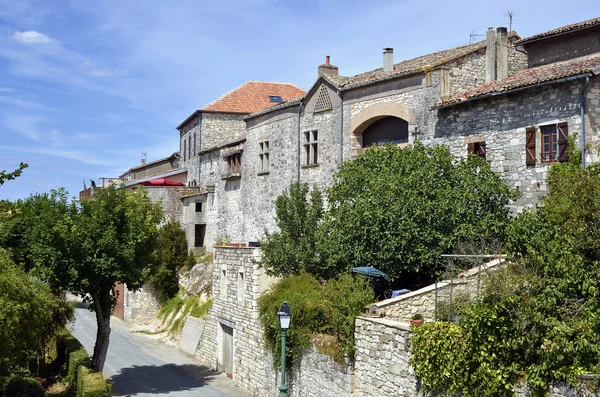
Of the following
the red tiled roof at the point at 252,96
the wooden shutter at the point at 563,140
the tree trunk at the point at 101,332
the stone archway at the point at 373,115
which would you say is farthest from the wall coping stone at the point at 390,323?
the red tiled roof at the point at 252,96

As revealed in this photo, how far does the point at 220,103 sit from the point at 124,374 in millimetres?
24691

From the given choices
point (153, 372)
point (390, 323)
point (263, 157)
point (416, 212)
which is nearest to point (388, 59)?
point (263, 157)

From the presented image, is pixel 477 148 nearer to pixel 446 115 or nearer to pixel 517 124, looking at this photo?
pixel 517 124

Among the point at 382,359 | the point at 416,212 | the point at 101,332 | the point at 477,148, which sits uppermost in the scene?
the point at 477,148

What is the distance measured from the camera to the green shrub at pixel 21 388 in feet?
76.5

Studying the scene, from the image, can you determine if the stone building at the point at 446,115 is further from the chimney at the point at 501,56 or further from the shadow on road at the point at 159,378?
the shadow on road at the point at 159,378

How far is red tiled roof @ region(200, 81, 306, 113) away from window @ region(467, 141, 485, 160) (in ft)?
87.5

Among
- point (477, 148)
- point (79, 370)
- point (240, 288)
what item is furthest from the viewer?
point (240, 288)

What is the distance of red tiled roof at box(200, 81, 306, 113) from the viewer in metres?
49.1

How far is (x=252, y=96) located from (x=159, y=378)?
25.9 m

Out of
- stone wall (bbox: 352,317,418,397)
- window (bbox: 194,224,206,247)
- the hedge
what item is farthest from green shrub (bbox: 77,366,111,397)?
window (bbox: 194,224,206,247)

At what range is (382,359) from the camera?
1628 centimetres

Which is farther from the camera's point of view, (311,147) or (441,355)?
(311,147)

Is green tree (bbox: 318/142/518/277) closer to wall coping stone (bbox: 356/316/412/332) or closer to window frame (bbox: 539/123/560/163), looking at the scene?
window frame (bbox: 539/123/560/163)
